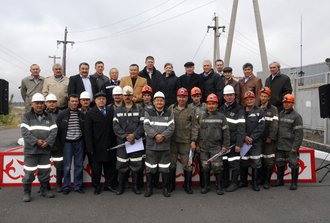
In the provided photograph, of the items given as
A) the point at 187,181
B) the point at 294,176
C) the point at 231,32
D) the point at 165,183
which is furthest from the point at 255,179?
the point at 231,32

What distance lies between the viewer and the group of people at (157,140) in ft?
18.6

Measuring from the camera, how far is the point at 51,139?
5.59m

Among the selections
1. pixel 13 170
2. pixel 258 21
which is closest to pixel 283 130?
pixel 13 170

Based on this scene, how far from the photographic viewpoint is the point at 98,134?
19.2ft

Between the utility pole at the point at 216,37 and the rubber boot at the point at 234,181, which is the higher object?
the utility pole at the point at 216,37

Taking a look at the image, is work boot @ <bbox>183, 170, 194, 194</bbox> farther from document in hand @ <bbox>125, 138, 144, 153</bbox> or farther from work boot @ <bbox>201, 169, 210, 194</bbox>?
document in hand @ <bbox>125, 138, 144, 153</bbox>

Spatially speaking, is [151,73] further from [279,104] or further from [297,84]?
[297,84]

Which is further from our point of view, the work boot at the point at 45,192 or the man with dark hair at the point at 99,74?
the man with dark hair at the point at 99,74

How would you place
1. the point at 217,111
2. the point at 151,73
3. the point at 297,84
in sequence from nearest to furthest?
the point at 217,111
the point at 151,73
the point at 297,84

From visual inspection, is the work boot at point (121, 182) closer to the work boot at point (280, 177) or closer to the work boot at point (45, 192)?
the work boot at point (45, 192)

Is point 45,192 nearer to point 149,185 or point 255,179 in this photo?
point 149,185

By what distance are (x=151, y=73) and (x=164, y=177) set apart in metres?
2.73

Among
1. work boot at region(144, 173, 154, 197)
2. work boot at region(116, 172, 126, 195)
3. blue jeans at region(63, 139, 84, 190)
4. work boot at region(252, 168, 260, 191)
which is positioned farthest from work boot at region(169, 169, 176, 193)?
blue jeans at region(63, 139, 84, 190)

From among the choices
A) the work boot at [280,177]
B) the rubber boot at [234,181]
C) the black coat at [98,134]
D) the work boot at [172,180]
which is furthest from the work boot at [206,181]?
the black coat at [98,134]
